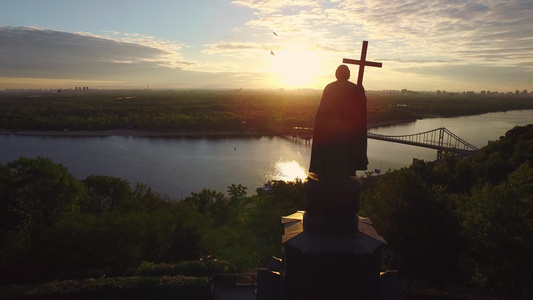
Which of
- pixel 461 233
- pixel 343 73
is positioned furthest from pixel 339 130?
pixel 461 233

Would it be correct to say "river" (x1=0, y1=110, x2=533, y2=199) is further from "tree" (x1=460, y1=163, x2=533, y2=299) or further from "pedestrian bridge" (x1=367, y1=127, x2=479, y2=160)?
"tree" (x1=460, y1=163, x2=533, y2=299)

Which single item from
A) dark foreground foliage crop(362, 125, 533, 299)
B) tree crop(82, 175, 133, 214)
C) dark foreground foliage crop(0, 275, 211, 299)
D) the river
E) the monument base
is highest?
the monument base

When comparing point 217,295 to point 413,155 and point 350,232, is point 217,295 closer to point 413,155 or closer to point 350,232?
point 350,232

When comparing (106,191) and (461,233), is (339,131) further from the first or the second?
(106,191)

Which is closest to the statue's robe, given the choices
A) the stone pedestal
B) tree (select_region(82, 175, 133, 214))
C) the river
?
the stone pedestal

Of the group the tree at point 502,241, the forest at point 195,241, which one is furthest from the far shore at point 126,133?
the tree at point 502,241

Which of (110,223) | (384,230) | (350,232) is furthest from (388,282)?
(110,223)
